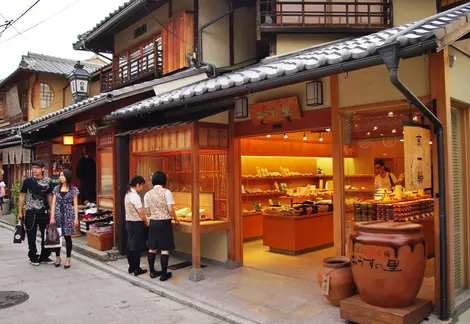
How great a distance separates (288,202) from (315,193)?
968mm

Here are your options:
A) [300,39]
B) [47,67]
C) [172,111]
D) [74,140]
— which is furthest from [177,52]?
[47,67]

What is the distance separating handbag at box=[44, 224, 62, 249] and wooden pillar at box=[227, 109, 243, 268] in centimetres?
418

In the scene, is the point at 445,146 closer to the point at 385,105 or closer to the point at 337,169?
the point at 385,105

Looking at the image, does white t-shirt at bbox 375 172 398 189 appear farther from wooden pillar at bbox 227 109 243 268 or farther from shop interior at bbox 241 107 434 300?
wooden pillar at bbox 227 109 243 268

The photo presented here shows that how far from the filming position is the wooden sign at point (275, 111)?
7578 mm

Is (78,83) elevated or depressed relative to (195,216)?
elevated

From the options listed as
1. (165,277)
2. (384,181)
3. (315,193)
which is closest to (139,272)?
(165,277)

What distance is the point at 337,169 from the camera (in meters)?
7.00

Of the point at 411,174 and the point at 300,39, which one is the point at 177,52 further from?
the point at 411,174

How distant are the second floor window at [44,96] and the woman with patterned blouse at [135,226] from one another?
14208 millimetres

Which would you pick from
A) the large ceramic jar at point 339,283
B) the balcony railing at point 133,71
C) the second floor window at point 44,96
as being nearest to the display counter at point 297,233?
the large ceramic jar at point 339,283

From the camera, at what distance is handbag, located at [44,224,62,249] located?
9.44 metres

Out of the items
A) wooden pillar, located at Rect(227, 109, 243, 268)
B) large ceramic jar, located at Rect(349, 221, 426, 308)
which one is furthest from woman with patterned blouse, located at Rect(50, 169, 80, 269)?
large ceramic jar, located at Rect(349, 221, 426, 308)

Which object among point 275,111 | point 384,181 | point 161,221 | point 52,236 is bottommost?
point 52,236
